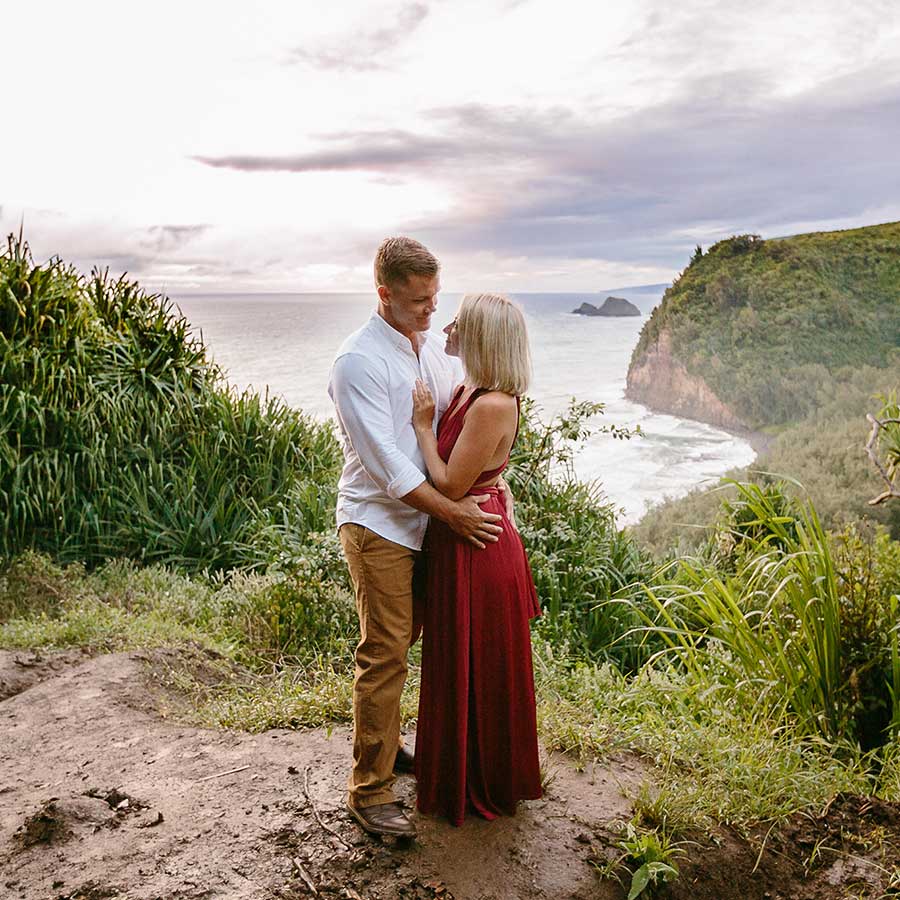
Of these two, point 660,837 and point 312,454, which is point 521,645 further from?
point 312,454

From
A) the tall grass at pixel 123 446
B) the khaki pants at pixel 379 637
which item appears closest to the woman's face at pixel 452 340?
the khaki pants at pixel 379 637

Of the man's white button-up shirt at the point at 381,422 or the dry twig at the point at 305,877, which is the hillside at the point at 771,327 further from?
the dry twig at the point at 305,877

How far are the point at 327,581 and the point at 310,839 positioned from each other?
7.23ft

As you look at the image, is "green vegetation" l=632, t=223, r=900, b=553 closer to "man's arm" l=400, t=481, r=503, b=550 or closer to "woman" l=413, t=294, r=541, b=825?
"woman" l=413, t=294, r=541, b=825

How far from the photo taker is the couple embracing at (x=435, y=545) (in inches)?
95.7

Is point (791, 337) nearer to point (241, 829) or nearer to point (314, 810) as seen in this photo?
Answer: point (314, 810)

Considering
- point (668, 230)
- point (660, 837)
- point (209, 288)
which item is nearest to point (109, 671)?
point (660, 837)

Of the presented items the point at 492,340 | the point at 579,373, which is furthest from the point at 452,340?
the point at 579,373

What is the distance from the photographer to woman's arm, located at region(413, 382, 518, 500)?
243cm

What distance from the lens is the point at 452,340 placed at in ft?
8.09

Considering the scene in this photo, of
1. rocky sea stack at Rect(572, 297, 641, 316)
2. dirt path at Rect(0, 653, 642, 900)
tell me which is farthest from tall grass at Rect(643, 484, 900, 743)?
rocky sea stack at Rect(572, 297, 641, 316)

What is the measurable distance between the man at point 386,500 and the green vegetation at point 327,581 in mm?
755

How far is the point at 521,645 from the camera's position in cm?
264

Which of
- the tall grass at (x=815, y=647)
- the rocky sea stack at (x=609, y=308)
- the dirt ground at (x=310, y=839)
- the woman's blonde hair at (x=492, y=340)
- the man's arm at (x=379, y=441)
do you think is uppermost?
the rocky sea stack at (x=609, y=308)
